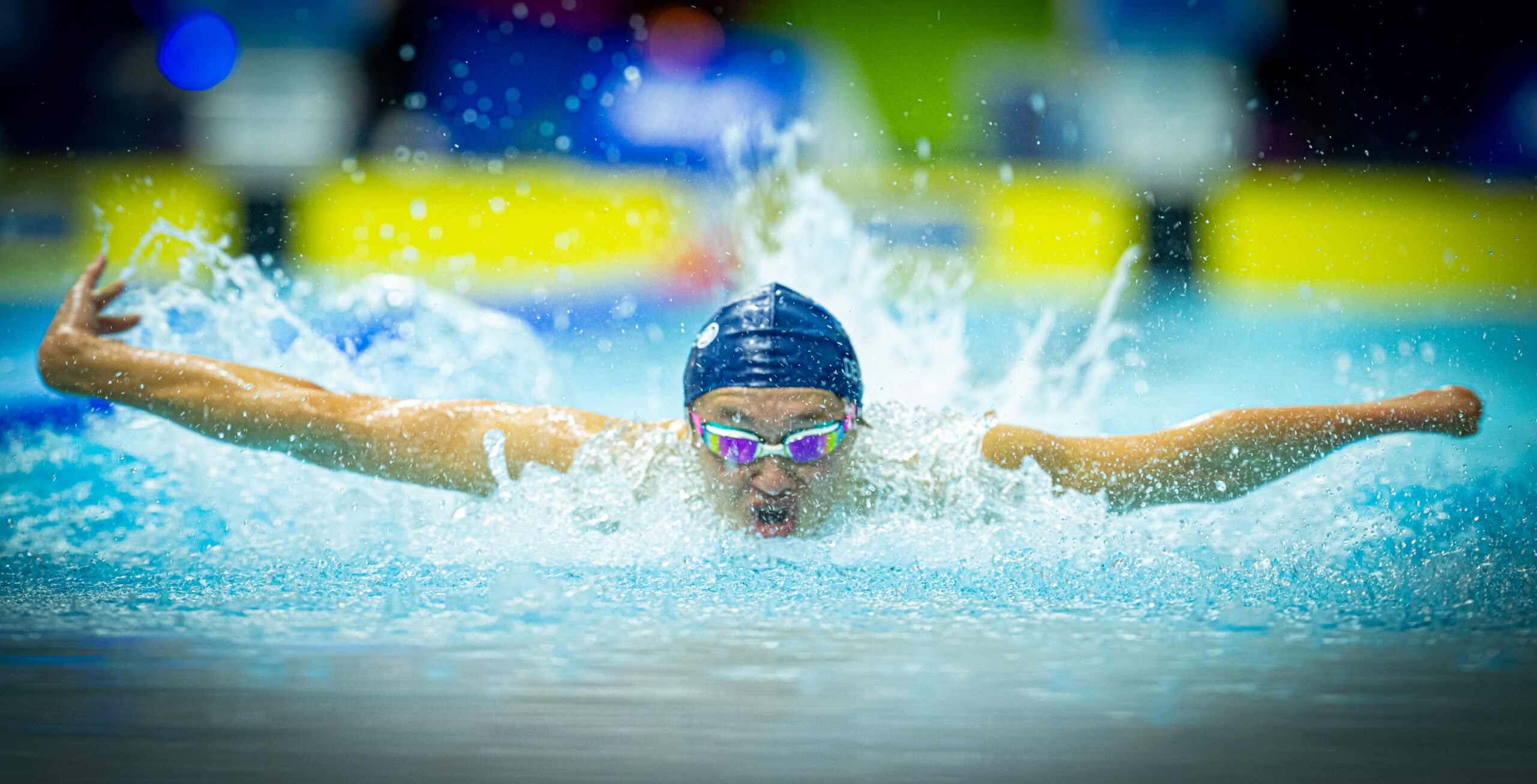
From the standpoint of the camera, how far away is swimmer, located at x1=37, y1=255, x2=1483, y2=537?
2.91 m

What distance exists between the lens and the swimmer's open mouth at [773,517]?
2.87 m

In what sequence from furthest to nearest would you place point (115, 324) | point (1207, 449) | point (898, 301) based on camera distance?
point (898, 301), point (115, 324), point (1207, 449)

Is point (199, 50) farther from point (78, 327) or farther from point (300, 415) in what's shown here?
point (300, 415)

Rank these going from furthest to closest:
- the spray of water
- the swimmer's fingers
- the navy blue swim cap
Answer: the swimmer's fingers
the navy blue swim cap
the spray of water

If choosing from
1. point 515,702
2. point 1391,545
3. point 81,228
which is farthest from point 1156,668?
point 81,228

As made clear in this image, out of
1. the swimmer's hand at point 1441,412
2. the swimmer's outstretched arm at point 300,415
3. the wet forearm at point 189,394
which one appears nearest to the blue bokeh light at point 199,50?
the swimmer's outstretched arm at point 300,415

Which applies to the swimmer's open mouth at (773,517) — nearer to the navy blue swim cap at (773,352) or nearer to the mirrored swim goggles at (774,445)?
the mirrored swim goggles at (774,445)

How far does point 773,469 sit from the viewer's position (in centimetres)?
284

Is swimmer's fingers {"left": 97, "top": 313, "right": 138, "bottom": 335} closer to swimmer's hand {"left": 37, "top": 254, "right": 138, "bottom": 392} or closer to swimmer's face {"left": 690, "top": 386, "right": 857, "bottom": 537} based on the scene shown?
swimmer's hand {"left": 37, "top": 254, "right": 138, "bottom": 392}

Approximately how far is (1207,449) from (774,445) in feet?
3.46

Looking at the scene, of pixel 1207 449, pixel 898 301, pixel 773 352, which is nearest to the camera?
pixel 773 352

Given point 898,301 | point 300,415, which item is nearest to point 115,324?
point 300,415

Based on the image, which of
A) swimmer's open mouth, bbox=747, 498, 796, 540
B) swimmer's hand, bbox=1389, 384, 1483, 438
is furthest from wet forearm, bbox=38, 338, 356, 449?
swimmer's hand, bbox=1389, 384, 1483, 438

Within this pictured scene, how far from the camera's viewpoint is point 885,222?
898cm
